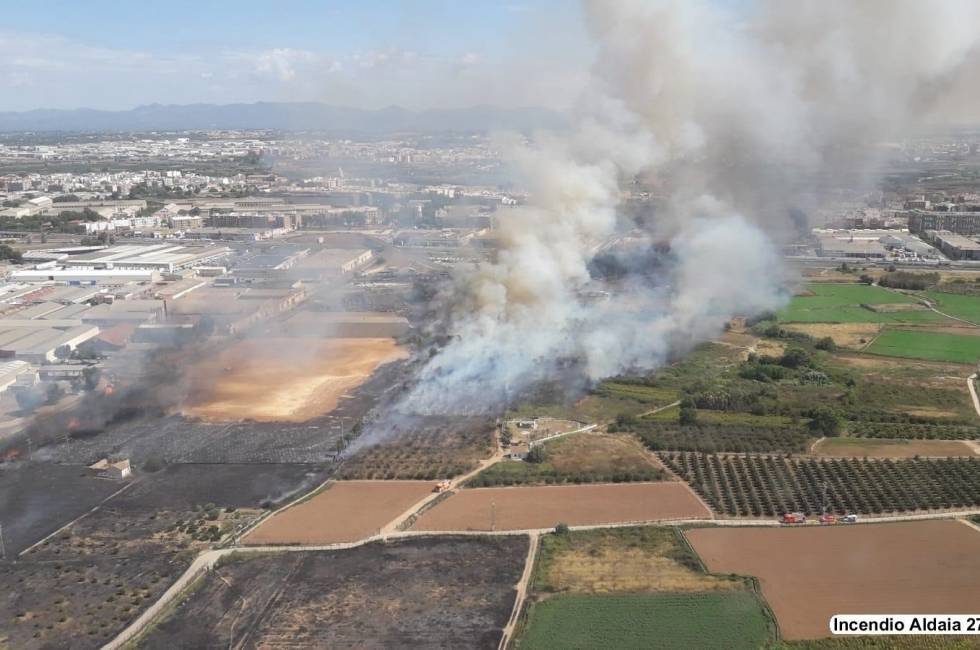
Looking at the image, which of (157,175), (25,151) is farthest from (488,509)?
(25,151)

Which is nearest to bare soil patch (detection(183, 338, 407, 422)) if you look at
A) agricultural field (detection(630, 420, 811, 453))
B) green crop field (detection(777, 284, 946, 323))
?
agricultural field (detection(630, 420, 811, 453))

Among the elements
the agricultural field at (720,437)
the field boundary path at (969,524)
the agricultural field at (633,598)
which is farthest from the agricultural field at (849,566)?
the agricultural field at (720,437)

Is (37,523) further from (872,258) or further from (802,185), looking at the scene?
(872,258)

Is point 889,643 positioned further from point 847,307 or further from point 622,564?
point 847,307

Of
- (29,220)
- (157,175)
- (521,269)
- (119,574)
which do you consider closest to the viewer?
(119,574)

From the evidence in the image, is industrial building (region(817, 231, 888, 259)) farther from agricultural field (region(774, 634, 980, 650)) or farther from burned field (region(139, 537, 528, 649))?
agricultural field (region(774, 634, 980, 650))

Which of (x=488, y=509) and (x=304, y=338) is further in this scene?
(x=304, y=338)

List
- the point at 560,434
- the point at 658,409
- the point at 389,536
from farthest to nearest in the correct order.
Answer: the point at 658,409, the point at 560,434, the point at 389,536

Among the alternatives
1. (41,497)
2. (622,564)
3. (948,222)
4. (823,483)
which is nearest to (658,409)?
(823,483)
